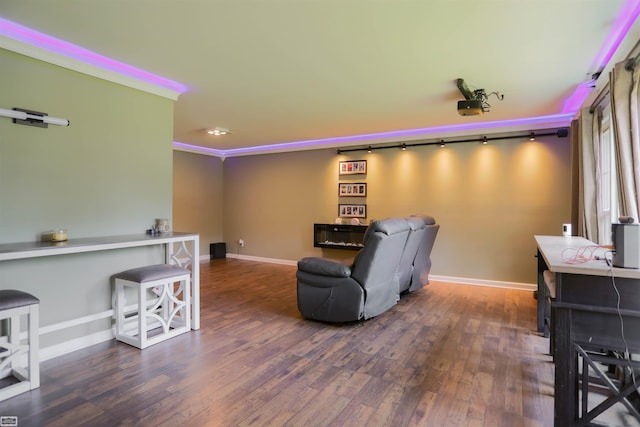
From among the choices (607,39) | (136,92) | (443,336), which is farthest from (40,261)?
(607,39)

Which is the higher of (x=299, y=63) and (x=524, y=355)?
(x=299, y=63)

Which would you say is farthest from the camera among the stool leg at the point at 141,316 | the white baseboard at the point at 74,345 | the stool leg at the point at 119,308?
the stool leg at the point at 119,308

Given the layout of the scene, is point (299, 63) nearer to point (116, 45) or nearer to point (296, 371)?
point (116, 45)

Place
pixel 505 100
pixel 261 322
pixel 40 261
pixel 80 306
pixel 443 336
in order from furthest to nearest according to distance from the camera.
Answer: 1. pixel 505 100
2. pixel 261 322
3. pixel 443 336
4. pixel 80 306
5. pixel 40 261

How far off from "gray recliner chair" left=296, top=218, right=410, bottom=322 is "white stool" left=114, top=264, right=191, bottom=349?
119cm

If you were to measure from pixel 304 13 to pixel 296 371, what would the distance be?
249 cm

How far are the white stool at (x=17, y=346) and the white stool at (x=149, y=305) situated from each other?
0.68 meters

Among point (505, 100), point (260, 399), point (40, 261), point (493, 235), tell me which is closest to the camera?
point (260, 399)

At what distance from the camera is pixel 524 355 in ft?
8.93

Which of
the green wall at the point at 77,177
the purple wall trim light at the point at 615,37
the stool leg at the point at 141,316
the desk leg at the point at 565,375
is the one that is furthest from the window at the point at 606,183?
the green wall at the point at 77,177

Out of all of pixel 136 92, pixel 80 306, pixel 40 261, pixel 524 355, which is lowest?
pixel 524 355

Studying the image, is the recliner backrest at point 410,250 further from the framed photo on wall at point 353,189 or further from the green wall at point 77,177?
the green wall at point 77,177

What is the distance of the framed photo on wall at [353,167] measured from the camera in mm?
6103

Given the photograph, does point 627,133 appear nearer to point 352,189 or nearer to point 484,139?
point 484,139
